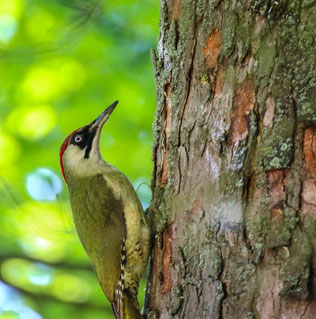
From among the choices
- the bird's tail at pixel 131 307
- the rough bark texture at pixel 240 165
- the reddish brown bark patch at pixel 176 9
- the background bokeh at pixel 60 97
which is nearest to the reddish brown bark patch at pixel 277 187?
the rough bark texture at pixel 240 165

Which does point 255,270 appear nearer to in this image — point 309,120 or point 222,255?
point 222,255

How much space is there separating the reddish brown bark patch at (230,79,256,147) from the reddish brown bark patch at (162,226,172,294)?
2.18ft

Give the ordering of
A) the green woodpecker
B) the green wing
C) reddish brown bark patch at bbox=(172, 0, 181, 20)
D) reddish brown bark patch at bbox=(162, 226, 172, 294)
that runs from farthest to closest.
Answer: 1. the green wing
2. the green woodpecker
3. reddish brown bark patch at bbox=(172, 0, 181, 20)
4. reddish brown bark patch at bbox=(162, 226, 172, 294)

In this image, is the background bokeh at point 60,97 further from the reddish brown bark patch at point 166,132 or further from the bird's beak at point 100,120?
the reddish brown bark patch at point 166,132

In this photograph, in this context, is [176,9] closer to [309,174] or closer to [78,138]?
[309,174]

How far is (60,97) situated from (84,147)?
2.43 meters

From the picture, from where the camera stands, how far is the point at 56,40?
6758 millimetres

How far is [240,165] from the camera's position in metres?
2.79

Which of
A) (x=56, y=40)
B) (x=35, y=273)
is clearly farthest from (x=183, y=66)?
(x=35, y=273)

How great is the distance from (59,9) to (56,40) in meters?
0.49

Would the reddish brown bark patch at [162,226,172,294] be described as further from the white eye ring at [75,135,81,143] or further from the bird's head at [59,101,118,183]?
the white eye ring at [75,135,81,143]

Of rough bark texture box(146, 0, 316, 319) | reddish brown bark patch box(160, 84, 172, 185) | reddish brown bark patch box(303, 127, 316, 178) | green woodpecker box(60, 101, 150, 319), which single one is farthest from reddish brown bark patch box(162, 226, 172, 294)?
reddish brown bark patch box(303, 127, 316, 178)

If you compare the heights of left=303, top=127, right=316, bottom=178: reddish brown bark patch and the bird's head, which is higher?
the bird's head

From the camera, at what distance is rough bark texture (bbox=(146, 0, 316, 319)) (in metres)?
2.62
